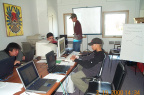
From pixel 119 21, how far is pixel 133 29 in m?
3.75

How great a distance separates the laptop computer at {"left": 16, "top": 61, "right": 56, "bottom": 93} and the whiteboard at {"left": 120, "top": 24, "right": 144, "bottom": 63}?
1.48 m

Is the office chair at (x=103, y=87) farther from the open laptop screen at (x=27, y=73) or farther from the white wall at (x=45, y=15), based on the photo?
the white wall at (x=45, y=15)

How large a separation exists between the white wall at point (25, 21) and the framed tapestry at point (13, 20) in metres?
0.11

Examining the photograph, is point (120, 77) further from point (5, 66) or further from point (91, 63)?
point (5, 66)

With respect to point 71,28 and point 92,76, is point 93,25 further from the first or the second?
point 92,76

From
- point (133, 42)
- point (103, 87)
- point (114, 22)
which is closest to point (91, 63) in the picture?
point (103, 87)

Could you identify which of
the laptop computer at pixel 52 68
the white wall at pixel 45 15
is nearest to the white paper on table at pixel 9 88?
the laptop computer at pixel 52 68

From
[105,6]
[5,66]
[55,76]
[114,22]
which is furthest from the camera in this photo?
[114,22]

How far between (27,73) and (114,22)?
16.9 ft

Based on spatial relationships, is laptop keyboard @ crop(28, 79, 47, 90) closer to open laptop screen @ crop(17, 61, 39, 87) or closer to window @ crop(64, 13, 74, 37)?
open laptop screen @ crop(17, 61, 39, 87)

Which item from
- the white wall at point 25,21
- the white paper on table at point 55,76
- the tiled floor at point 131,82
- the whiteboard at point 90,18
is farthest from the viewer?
the whiteboard at point 90,18

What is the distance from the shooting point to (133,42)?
2088 mm

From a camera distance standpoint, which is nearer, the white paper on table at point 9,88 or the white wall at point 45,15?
the white paper on table at point 9,88

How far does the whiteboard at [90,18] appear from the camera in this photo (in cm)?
540
